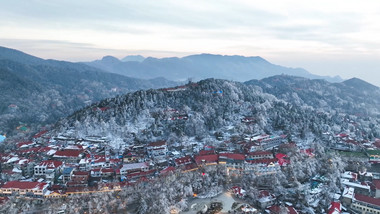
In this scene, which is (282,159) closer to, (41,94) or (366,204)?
(366,204)

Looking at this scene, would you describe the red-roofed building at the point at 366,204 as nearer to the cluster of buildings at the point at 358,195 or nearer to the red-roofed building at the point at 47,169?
the cluster of buildings at the point at 358,195

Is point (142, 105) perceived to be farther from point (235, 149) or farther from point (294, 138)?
point (294, 138)

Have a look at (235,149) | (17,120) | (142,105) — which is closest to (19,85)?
(17,120)

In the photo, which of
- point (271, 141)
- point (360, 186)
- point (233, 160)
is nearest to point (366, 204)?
point (360, 186)

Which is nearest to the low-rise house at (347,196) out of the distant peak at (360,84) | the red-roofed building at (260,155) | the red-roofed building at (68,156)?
the red-roofed building at (260,155)

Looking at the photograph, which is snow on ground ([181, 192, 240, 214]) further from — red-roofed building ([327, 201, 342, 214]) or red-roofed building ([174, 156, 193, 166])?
red-roofed building ([327, 201, 342, 214])

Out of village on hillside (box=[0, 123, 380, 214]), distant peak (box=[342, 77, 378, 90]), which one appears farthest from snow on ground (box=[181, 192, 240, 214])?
distant peak (box=[342, 77, 378, 90])

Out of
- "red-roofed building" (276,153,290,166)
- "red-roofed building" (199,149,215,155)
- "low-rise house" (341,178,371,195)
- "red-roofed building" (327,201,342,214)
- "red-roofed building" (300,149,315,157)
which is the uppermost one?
"red-roofed building" (300,149,315,157)
